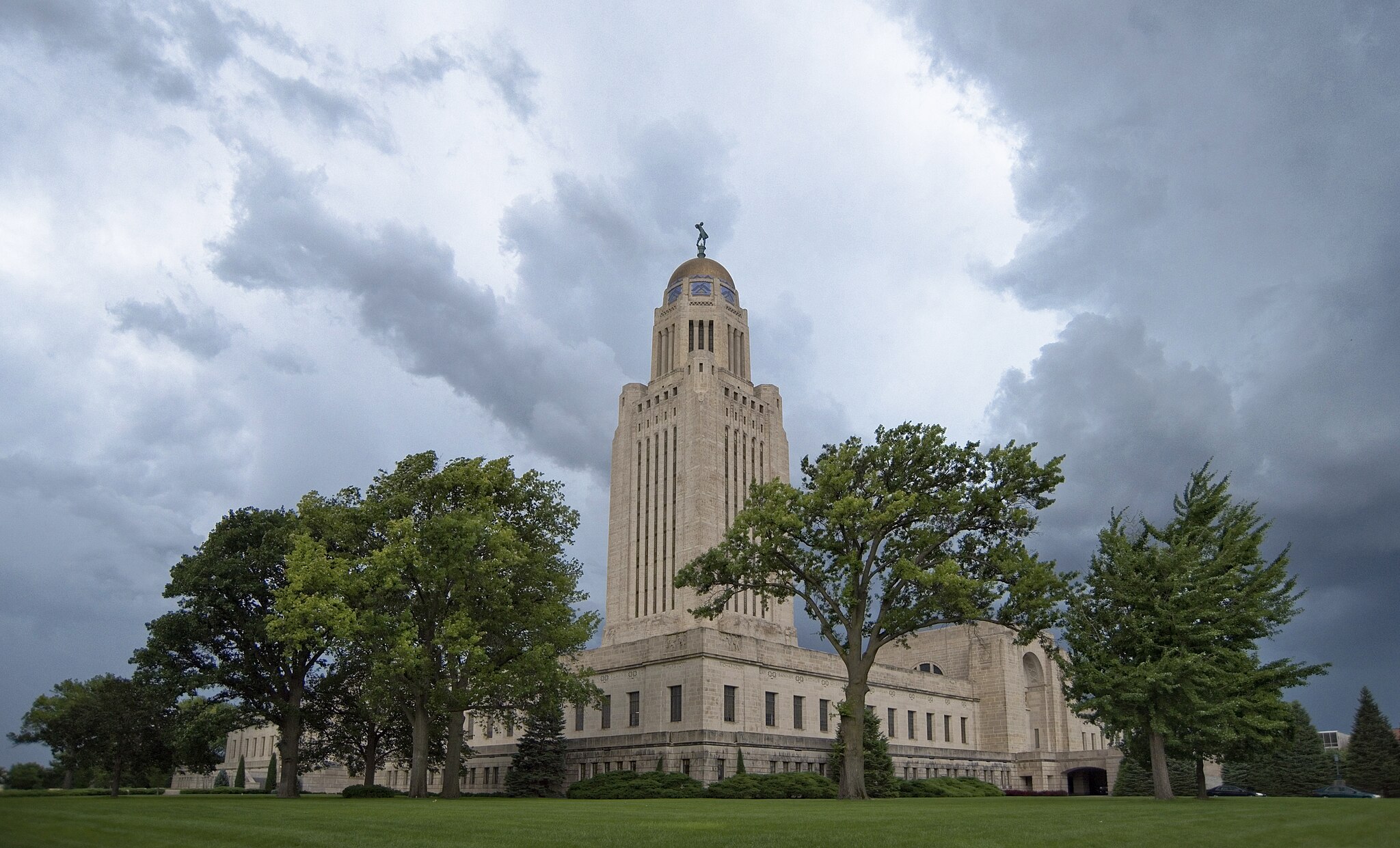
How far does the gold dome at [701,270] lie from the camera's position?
96062mm

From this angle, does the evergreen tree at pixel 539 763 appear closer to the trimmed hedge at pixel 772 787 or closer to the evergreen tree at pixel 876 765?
the trimmed hedge at pixel 772 787

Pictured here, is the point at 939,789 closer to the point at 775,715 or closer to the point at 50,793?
the point at 775,715

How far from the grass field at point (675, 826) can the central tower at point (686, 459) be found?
53763 millimetres

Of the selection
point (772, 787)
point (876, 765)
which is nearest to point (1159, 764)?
point (772, 787)

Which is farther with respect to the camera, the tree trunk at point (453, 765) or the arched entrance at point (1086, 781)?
the arched entrance at point (1086, 781)

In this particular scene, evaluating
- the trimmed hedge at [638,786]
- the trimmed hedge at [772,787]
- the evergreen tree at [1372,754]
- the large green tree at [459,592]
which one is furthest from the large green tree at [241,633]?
the evergreen tree at [1372,754]

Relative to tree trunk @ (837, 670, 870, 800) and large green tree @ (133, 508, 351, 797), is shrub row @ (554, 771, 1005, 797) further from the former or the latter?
large green tree @ (133, 508, 351, 797)

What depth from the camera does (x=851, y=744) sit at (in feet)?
120

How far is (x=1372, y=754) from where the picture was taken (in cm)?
7562

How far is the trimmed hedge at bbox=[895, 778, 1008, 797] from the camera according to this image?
5228 centimetres

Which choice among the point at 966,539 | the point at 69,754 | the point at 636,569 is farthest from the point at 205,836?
the point at 636,569

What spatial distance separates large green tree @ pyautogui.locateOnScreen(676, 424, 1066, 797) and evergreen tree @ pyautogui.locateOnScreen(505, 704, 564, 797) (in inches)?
738

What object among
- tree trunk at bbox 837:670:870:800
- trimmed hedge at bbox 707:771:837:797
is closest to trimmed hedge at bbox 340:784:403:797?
trimmed hedge at bbox 707:771:837:797

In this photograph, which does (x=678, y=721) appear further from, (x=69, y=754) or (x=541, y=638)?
(x=69, y=754)
